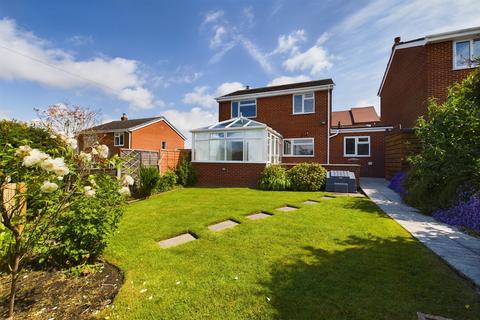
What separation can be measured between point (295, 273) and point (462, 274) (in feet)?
6.73

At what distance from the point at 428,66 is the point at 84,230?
15.3 m

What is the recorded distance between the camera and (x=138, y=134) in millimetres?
24641

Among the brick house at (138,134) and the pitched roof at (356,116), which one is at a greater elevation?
the pitched roof at (356,116)

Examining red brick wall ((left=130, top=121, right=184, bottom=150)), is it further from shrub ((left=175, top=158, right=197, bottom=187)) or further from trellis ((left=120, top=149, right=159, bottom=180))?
trellis ((left=120, top=149, right=159, bottom=180))

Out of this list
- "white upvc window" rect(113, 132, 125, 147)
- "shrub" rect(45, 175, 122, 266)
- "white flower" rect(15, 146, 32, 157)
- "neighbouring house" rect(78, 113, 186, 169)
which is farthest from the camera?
"white upvc window" rect(113, 132, 125, 147)

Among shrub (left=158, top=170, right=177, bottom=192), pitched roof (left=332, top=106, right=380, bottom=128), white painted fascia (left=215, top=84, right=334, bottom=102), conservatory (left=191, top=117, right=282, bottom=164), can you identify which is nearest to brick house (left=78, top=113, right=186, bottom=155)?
white painted fascia (left=215, top=84, right=334, bottom=102)

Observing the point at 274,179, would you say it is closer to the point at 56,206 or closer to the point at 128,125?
the point at 56,206

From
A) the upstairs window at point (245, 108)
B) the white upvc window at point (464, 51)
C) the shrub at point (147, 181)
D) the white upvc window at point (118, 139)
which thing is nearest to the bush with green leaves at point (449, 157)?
the white upvc window at point (464, 51)

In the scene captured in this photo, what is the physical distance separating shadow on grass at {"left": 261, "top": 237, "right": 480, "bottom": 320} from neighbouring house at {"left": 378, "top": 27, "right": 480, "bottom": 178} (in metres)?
8.50

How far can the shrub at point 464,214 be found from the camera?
471 cm

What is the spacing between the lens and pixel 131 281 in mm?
2662

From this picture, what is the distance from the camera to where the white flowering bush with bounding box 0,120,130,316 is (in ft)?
5.98

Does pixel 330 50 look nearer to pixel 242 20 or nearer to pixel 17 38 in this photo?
pixel 242 20

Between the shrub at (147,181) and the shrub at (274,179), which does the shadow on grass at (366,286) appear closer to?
the shrub at (274,179)
